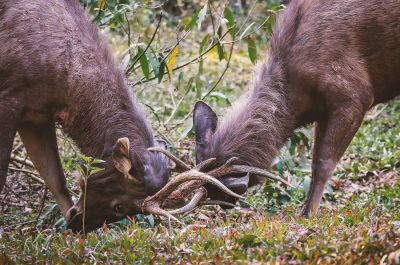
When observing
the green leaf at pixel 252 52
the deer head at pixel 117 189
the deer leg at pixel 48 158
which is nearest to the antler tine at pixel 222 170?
the deer head at pixel 117 189

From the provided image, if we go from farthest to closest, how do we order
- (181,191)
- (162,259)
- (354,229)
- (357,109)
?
(357,109) → (181,191) → (354,229) → (162,259)

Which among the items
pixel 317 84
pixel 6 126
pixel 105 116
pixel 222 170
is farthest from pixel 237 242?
pixel 317 84

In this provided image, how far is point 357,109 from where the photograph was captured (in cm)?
744

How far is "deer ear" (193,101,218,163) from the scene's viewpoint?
726 centimetres

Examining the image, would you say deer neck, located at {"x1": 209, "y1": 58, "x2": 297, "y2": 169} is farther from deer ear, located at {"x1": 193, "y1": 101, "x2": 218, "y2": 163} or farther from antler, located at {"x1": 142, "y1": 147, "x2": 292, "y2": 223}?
antler, located at {"x1": 142, "y1": 147, "x2": 292, "y2": 223}

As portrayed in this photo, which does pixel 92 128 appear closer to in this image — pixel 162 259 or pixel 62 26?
pixel 62 26

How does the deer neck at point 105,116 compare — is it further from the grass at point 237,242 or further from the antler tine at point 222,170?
the grass at point 237,242

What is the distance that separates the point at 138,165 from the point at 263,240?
168cm

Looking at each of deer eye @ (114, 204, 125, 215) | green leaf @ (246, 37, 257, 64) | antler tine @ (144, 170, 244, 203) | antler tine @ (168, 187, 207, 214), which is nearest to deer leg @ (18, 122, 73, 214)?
deer eye @ (114, 204, 125, 215)

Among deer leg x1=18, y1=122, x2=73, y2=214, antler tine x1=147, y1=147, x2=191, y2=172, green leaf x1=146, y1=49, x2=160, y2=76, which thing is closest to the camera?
antler tine x1=147, y1=147, x2=191, y2=172

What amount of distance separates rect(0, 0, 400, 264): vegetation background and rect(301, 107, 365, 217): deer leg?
235 millimetres

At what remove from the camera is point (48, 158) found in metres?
7.47

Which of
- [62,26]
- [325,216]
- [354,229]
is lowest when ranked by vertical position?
[325,216]

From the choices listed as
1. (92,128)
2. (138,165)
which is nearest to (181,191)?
(138,165)
